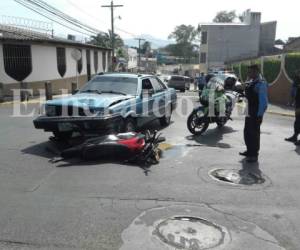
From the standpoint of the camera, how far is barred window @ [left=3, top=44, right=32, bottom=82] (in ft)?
63.1

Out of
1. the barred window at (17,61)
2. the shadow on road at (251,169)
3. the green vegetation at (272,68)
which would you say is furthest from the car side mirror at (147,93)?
the barred window at (17,61)

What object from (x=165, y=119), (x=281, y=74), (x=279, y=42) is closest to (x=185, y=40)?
(x=279, y=42)

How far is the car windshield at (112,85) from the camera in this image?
8.26 m

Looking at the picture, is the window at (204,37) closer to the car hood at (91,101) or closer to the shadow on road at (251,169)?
the car hood at (91,101)

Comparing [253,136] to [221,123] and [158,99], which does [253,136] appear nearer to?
[221,123]

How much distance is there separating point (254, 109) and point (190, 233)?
3640mm

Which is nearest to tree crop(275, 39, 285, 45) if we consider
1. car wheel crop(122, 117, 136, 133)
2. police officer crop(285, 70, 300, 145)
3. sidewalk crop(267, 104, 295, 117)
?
sidewalk crop(267, 104, 295, 117)

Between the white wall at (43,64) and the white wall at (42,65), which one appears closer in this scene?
the white wall at (42,65)

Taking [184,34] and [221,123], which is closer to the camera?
Result: [221,123]

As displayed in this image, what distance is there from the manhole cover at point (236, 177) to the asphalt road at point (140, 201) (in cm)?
13

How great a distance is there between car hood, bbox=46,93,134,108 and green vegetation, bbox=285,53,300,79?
37.9ft

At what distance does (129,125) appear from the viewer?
25.6 ft

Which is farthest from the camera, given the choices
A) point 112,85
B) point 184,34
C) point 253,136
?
point 184,34

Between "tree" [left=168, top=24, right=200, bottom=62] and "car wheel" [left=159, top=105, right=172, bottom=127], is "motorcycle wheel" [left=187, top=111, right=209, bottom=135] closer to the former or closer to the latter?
"car wheel" [left=159, top=105, right=172, bottom=127]
